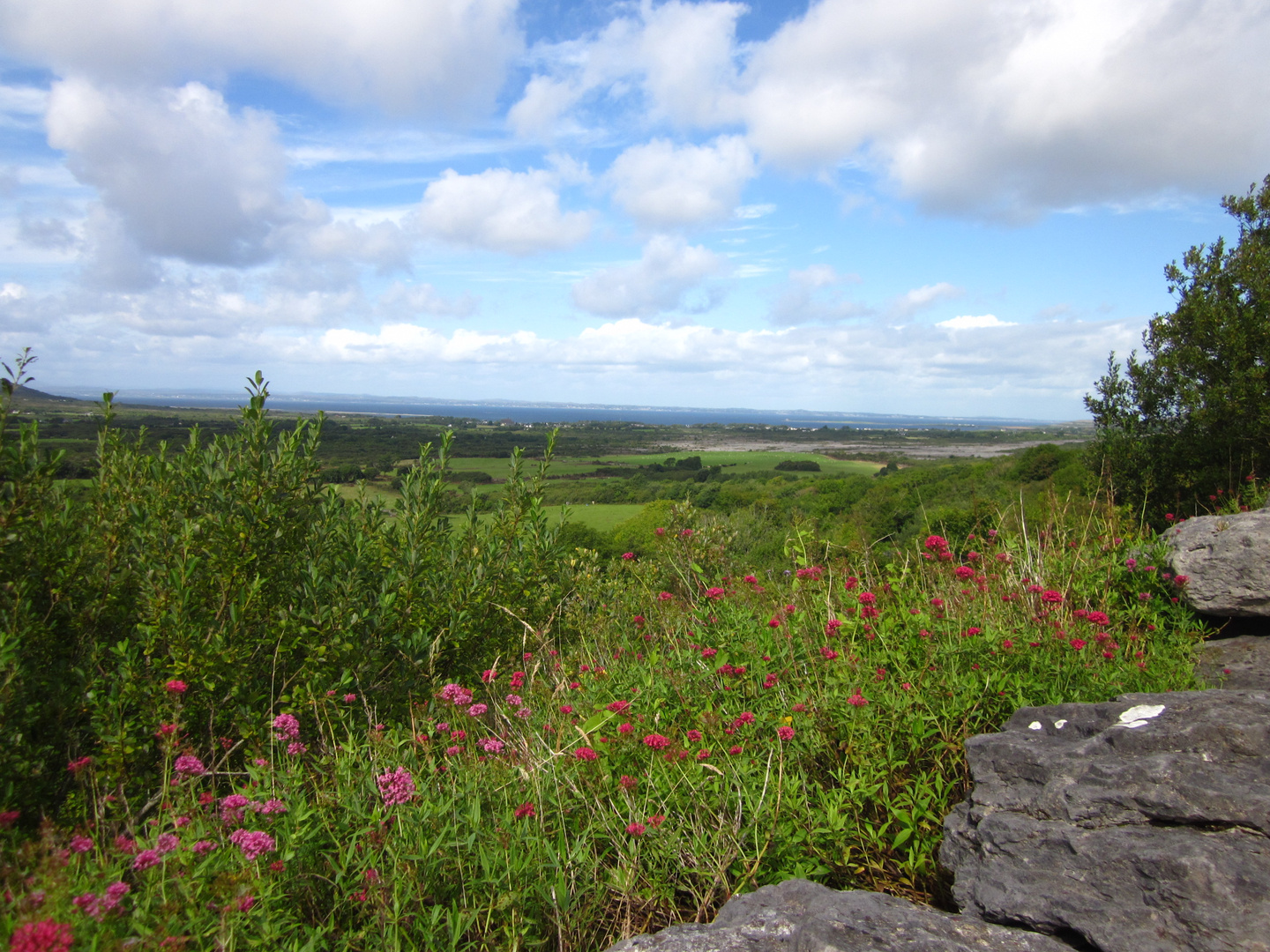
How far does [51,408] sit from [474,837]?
8381 mm

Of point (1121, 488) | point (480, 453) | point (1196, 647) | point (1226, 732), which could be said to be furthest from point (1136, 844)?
point (480, 453)

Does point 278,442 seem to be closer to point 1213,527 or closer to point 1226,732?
point 1226,732

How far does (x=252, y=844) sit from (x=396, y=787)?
540 mm

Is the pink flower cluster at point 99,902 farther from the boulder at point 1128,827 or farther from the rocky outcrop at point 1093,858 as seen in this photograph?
the boulder at point 1128,827

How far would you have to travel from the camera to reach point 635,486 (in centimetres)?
5169

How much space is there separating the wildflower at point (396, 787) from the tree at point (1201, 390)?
11157mm

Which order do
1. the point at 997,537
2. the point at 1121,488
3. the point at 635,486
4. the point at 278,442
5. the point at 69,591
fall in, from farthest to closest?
the point at 635,486, the point at 1121,488, the point at 997,537, the point at 278,442, the point at 69,591

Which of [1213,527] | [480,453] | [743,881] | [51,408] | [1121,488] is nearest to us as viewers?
[743,881]

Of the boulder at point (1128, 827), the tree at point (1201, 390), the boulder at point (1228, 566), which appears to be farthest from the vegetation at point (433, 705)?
the tree at point (1201, 390)

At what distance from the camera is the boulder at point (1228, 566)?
16.4 ft

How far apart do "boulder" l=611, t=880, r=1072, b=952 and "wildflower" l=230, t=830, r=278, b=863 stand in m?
1.20

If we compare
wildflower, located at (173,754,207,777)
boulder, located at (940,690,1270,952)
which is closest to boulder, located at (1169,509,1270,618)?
boulder, located at (940,690,1270,952)

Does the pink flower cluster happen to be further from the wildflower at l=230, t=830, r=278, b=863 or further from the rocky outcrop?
the rocky outcrop

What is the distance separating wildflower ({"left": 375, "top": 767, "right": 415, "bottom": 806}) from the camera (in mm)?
2598
